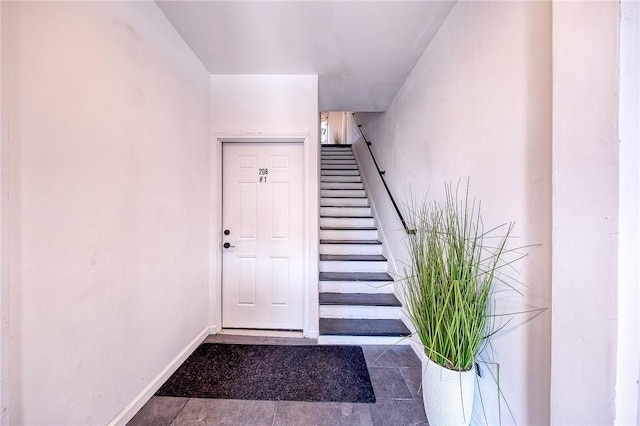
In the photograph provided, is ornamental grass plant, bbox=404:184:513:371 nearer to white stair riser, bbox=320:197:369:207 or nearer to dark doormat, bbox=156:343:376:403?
dark doormat, bbox=156:343:376:403

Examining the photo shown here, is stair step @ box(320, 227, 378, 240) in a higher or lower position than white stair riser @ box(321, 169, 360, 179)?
lower

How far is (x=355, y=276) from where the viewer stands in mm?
2773

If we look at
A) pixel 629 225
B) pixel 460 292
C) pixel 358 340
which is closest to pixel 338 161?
pixel 358 340

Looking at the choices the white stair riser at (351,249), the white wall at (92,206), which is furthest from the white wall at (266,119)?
the white stair riser at (351,249)

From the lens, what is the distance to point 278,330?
2.44 m

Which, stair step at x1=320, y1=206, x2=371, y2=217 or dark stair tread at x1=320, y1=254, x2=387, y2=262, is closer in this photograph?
dark stair tread at x1=320, y1=254, x2=387, y2=262

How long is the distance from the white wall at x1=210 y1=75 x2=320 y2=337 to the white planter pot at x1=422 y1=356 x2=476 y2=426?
1337 mm

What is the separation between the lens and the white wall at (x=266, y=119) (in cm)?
234

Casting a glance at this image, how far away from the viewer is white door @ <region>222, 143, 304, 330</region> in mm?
2457

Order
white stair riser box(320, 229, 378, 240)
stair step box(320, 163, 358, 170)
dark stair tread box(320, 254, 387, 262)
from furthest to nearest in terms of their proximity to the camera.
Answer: stair step box(320, 163, 358, 170)
white stair riser box(320, 229, 378, 240)
dark stair tread box(320, 254, 387, 262)

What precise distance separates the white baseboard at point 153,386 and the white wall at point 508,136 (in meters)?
2.00

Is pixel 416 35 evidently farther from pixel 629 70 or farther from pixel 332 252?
pixel 332 252

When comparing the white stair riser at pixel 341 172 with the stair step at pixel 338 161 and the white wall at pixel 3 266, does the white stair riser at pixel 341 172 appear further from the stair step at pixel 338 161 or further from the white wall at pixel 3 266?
the white wall at pixel 3 266

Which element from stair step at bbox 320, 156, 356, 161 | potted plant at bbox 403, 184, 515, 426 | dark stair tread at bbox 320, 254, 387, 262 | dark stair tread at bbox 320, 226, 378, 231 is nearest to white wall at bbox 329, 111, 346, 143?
stair step at bbox 320, 156, 356, 161
